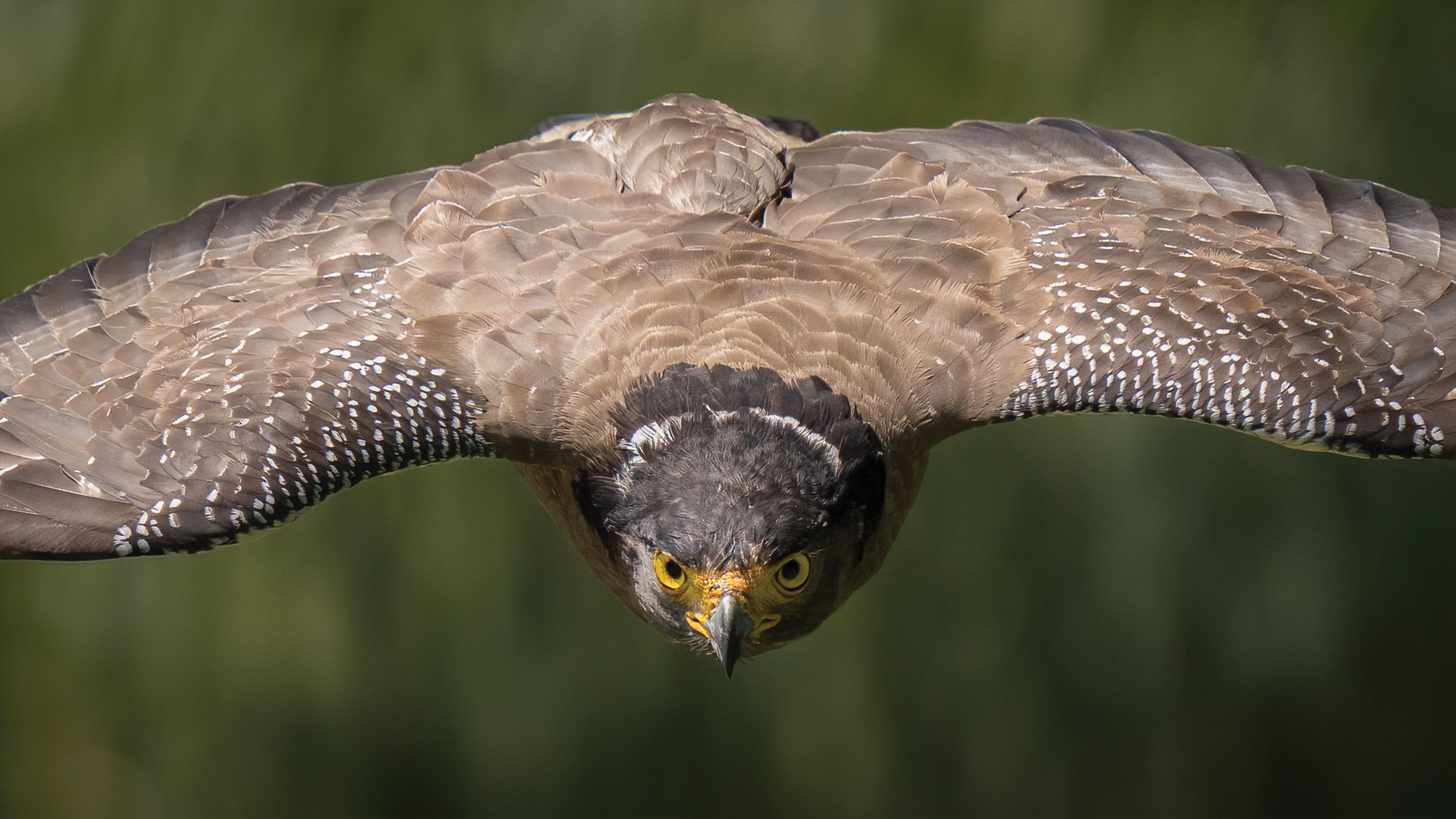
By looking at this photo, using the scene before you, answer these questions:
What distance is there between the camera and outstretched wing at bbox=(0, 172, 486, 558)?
2.97m

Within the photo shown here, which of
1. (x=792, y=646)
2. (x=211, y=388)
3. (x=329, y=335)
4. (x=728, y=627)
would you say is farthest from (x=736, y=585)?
(x=792, y=646)

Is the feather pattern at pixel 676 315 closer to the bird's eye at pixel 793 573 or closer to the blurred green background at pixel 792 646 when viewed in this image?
the bird's eye at pixel 793 573

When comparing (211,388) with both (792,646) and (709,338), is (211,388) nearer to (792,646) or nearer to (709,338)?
(709,338)

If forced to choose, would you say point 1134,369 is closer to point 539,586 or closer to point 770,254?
point 770,254

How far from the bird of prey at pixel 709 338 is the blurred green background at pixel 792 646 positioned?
2.00m

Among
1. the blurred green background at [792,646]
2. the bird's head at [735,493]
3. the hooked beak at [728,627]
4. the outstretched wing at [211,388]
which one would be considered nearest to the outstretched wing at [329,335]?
the outstretched wing at [211,388]

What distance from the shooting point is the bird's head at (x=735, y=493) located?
2672 mm

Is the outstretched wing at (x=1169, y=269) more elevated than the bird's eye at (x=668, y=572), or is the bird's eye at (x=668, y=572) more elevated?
the outstretched wing at (x=1169, y=269)

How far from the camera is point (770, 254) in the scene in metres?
3.18

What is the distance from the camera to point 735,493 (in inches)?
105

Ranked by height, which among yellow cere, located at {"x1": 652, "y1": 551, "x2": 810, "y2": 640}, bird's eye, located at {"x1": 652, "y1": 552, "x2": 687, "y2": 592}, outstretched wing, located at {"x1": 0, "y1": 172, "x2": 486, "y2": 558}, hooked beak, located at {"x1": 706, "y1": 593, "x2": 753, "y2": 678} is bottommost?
hooked beak, located at {"x1": 706, "y1": 593, "x2": 753, "y2": 678}

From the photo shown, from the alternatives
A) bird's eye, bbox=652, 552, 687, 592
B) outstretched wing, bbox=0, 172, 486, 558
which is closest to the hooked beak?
bird's eye, bbox=652, 552, 687, 592

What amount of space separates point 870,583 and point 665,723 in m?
1.36

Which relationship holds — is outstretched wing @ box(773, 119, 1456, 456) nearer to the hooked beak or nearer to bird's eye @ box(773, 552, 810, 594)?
bird's eye @ box(773, 552, 810, 594)
